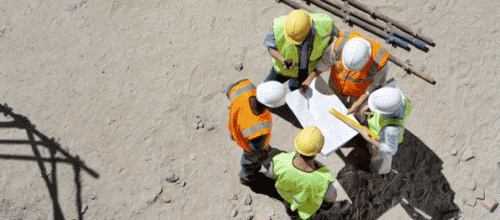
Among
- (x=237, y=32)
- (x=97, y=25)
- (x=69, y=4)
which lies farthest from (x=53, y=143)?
(x=237, y=32)

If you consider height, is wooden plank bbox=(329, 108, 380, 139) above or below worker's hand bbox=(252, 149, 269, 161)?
below

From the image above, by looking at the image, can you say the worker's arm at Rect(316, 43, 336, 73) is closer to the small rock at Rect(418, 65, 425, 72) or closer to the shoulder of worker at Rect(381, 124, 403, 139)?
the shoulder of worker at Rect(381, 124, 403, 139)

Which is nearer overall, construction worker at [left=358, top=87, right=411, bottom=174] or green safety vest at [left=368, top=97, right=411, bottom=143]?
construction worker at [left=358, top=87, right=411, bottom=174]

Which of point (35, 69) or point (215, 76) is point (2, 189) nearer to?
point (35, 69)

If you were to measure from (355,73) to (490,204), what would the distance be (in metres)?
3.00

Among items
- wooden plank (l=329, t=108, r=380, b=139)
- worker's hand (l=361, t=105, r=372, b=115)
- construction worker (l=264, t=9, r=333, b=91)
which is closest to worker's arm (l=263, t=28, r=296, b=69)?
construction worker (l=264, t=9, r=333, b=91)

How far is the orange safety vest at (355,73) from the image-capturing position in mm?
4073

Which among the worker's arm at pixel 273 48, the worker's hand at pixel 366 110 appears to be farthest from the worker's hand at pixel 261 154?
the worker's hand at pixel 366 110

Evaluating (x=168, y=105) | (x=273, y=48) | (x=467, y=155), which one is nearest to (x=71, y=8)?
(x=168, y=105)

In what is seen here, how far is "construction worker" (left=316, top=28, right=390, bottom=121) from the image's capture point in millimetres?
3928

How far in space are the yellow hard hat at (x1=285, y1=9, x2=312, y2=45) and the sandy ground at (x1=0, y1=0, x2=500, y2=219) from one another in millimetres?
1890

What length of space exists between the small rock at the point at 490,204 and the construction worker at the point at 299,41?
325cm

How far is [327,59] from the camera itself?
14.8 ft

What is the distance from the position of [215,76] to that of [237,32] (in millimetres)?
984
